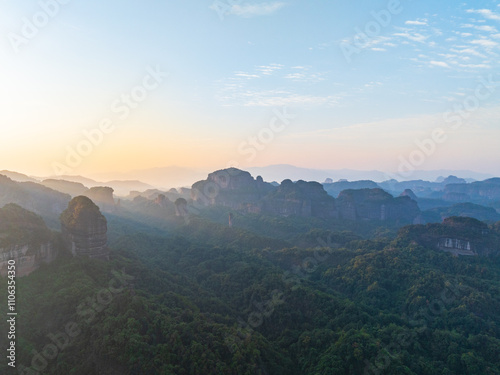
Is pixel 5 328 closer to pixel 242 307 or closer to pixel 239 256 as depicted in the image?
pixel 242 307

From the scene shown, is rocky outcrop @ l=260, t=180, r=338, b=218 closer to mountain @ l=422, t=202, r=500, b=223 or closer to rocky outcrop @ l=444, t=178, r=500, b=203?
mountain @ l=422, t=202, r=500, b=223

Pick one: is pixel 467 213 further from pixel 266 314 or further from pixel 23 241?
pixel 23 241

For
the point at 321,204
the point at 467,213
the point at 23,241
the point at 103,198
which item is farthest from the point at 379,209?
the point at 23,241

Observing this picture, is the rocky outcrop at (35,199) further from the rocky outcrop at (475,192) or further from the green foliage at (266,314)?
the rocky outcrop at (475,192)

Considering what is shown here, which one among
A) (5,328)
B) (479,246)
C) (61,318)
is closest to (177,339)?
(61,318)

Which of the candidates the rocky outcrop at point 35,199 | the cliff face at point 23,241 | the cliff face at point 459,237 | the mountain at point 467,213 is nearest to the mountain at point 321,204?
the mountain at point 467,213

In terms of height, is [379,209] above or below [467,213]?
above

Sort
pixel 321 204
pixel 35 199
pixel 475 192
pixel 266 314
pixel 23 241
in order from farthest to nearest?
pixel 475 192, pixel 321 204, pixel 35 199, pixel 266 314, pixel 23 241
